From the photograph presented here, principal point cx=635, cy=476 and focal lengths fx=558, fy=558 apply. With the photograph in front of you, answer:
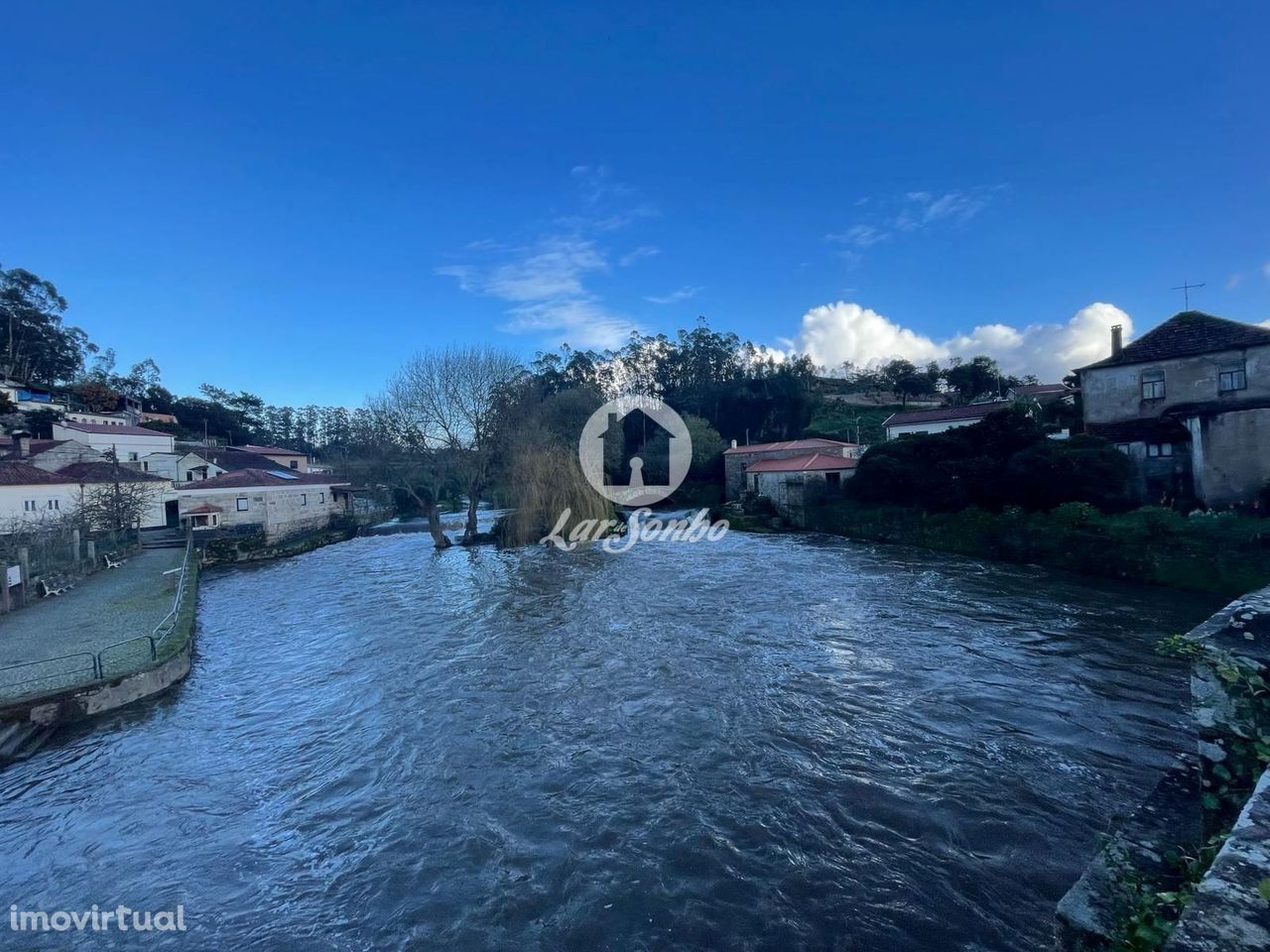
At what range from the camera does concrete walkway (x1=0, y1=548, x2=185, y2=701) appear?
329 inches

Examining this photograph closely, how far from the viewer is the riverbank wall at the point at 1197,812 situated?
2029 mm

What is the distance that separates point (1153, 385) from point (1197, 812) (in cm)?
2274

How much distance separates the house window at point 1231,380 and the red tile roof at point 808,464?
1183 centimetres

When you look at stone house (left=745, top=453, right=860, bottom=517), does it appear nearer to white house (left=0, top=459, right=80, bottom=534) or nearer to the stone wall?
the stone wall

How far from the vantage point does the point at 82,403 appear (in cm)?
4428

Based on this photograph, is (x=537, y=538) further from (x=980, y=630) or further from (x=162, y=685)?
(x=980, y=630)

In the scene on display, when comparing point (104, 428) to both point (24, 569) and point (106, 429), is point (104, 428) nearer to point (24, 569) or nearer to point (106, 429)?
point (106, 429)

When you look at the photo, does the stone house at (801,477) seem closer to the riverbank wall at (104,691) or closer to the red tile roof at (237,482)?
the riverbank wall at (104,691)

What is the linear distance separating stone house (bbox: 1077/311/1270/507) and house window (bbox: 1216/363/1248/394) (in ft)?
0.07

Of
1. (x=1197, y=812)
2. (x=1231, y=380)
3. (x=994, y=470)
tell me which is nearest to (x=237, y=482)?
(x=1197, y=812)

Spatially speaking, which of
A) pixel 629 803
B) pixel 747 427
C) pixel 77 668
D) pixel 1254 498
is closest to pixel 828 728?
pixel 629 803

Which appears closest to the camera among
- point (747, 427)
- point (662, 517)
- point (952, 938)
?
point (952, 938)

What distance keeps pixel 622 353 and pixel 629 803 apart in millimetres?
54304

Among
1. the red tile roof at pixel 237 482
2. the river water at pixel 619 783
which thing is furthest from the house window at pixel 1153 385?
the red tile roof at pixel 237 482
